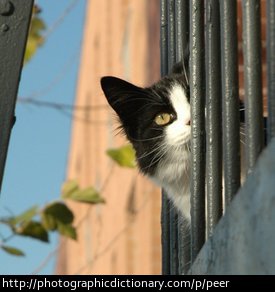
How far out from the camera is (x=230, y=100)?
1778mm

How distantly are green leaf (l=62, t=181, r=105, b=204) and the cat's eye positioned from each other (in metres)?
0.92

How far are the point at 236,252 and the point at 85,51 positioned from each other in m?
19.0

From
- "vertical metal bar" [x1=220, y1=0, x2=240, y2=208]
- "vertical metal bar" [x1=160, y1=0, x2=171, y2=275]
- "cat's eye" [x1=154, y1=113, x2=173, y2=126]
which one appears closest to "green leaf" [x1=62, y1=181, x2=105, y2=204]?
"cat's eye" [x1=154, y1=113, x2=173, y2=126]

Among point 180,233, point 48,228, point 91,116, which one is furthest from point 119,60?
point 180,233

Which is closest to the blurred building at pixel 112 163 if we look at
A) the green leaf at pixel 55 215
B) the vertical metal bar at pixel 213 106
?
the green leaf at pixel 55 215

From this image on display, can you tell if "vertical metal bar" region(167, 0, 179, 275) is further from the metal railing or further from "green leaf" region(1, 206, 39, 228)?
"green leaf" region(1, 206, 39, 228)

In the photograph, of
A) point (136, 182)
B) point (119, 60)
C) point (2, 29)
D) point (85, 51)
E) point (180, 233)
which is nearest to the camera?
point (2, 29)

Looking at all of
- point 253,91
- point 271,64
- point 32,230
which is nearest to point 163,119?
point 32,230

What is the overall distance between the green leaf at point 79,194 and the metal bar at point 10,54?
86.4 inches

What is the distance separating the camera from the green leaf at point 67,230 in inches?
158

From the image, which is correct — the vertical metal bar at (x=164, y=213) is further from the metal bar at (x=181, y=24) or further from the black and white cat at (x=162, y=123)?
the black and white cat at (x=162, y=123)

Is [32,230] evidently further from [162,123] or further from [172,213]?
[172,213]

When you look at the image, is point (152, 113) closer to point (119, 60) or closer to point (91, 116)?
point (119, 60)

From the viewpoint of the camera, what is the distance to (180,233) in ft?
7.55
